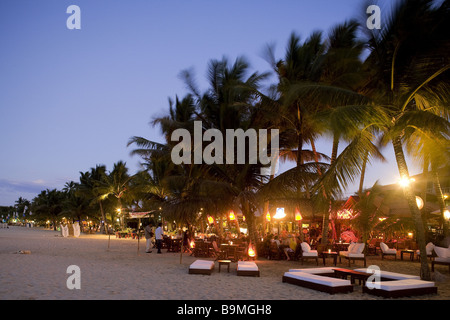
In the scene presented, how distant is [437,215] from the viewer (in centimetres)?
1747

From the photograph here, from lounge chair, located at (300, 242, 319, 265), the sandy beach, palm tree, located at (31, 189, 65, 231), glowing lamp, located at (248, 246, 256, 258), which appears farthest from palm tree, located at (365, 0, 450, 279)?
palm tree, located at (31, 189, 65, 231)

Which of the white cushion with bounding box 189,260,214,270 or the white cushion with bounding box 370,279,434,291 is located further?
the white cushion with bounding box 189,260,214,270

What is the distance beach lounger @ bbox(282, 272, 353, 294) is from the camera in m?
7.21

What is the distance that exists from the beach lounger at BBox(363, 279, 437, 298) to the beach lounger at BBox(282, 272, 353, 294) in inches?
19.2

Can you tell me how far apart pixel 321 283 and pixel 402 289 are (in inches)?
63.0

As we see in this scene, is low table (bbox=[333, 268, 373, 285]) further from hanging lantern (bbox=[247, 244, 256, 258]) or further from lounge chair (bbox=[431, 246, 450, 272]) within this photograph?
hanging lantern (bbox=[247, 244, 256, 258])

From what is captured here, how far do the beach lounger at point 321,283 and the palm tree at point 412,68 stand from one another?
2808 mm

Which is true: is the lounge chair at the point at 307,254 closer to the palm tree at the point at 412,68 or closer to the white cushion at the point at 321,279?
the palm tree at the point at 412,68

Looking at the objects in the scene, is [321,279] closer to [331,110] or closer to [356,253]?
[331,110]

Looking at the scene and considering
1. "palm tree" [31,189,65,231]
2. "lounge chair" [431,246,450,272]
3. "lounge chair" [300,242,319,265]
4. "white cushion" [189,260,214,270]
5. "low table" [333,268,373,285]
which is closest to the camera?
"low table" [333,268,373,285]

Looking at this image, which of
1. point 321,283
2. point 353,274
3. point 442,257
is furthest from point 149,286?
point 442,257

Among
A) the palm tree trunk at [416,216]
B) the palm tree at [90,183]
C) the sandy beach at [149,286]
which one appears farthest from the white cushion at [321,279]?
the palm tree at [90,183]

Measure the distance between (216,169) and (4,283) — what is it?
29.6ft

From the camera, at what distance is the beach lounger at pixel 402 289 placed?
22.3 ft
